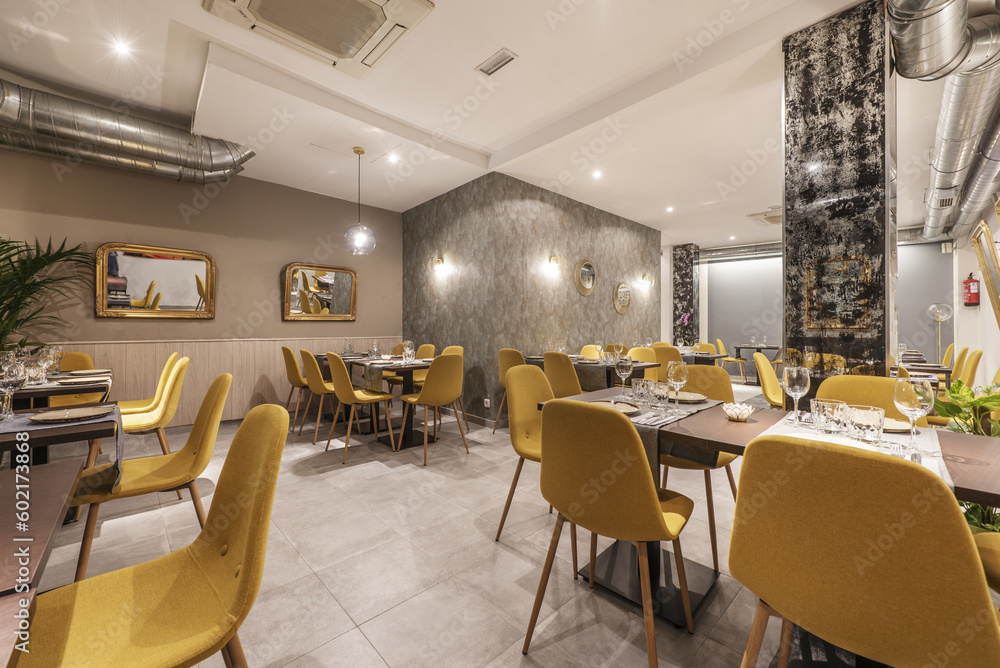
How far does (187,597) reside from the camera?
101 centimetres

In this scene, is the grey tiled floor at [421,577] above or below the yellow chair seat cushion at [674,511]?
below

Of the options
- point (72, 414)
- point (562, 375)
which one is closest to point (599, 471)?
point (72, 414)

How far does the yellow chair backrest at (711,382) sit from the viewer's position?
2.38 m

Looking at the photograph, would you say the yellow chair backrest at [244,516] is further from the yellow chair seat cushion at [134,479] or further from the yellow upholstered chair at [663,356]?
the yellow upholstered chair at [663,356]

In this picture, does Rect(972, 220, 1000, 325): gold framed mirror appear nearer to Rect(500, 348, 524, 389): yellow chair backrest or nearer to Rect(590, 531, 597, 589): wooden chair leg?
Rect(500, 348, 524, 389): yellow chair backrest

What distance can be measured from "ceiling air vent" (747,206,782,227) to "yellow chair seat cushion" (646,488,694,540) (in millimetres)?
6361

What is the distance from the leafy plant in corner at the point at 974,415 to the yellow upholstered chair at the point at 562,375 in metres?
2.60

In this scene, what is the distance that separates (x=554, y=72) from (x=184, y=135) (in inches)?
137

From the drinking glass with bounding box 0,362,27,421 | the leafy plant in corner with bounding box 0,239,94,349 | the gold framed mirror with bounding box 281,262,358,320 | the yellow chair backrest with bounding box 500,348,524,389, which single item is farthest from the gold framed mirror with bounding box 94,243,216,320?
the yellow chair backrest with bounding box 500,348,524,389

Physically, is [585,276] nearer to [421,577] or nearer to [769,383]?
[769,383]

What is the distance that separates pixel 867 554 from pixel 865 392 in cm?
157

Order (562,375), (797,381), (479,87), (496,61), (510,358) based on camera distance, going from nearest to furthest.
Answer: (797,381)
(496,61)
(479,87)
(562,375)
(510,358)

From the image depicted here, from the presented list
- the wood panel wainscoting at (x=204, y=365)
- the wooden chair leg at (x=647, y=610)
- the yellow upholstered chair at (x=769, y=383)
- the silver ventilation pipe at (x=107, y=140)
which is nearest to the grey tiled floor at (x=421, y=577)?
the wooden chair leg at (x=647, y=610)

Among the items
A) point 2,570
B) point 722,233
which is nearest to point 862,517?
point 2,570
